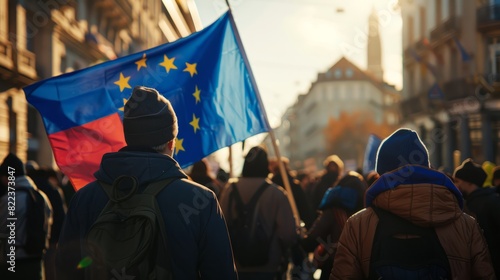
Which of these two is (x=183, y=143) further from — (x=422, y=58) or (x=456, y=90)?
(x=422, y=58)

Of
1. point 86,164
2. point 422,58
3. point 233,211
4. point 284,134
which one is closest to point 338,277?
point 86,164

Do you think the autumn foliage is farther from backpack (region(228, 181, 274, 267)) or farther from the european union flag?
backpack (region(228, 181, 274, 267))

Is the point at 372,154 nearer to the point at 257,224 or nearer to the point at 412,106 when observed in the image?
the point at 257,224

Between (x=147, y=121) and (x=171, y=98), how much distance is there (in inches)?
124

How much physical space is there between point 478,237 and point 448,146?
107ft

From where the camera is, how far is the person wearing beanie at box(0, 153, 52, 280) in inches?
264

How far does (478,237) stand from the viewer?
3318mm

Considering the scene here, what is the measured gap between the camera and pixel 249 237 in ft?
19.5

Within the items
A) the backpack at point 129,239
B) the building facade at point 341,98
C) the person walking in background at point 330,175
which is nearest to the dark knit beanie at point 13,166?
the backpack at point 129,239

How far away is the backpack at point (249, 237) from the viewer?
5941 mm

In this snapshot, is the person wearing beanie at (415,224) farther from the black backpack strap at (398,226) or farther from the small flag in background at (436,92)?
the small flag in background at (436,92)

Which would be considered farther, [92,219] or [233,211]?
[233,211]

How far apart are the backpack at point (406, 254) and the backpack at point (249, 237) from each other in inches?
108

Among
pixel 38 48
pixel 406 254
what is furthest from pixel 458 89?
pixel 406 254
